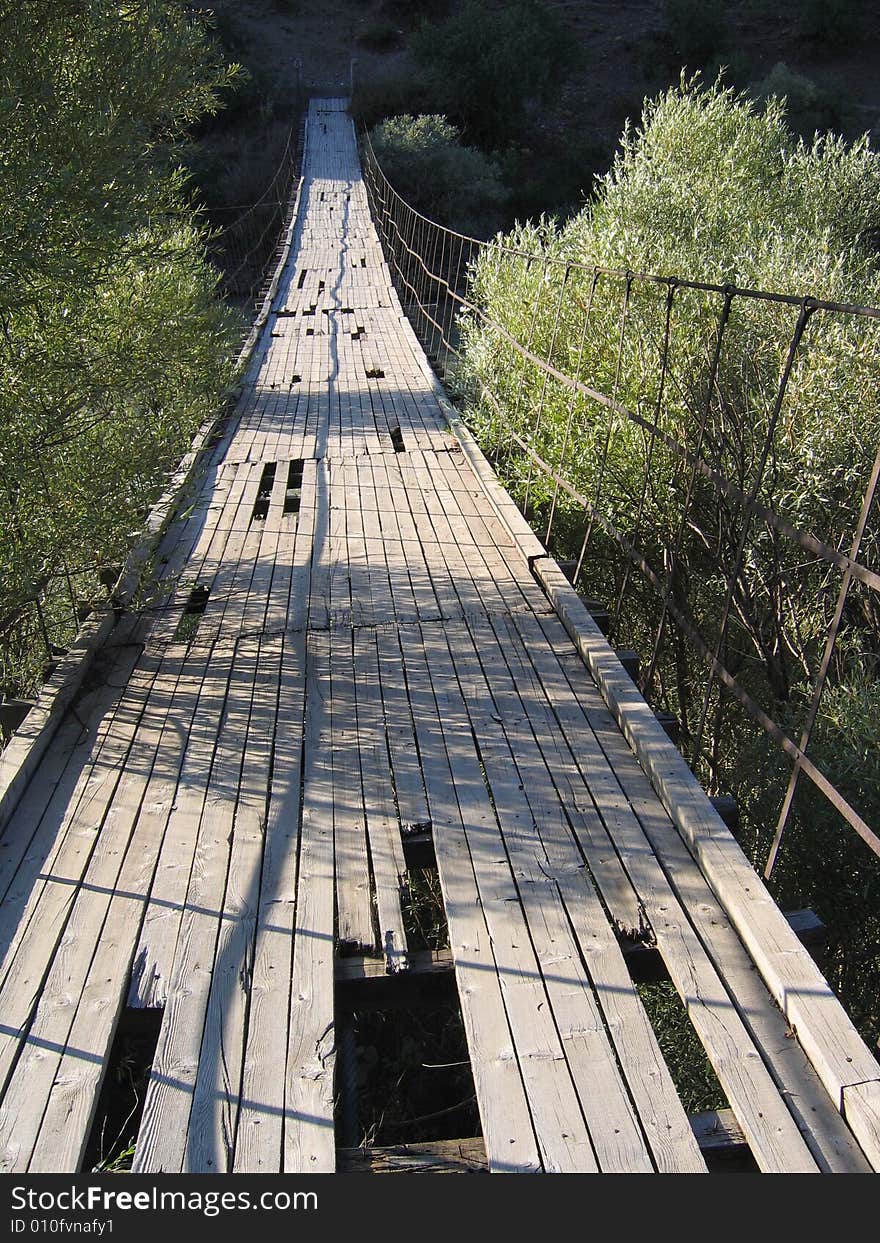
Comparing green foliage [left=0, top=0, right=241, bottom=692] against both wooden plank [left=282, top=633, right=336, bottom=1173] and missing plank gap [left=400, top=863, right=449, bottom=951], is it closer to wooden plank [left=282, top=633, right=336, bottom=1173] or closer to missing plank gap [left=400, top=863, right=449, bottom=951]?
wooden plank [left=282, top=633, right=336, bottom=1173]

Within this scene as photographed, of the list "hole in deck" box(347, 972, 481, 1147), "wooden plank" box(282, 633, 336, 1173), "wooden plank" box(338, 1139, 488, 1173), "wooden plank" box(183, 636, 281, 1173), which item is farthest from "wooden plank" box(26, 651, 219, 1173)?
"hole in deck" box(347, 972, 481, 1147)

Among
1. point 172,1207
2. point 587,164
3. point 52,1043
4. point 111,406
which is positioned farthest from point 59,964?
point 587,164

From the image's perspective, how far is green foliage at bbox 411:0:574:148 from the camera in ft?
89.0

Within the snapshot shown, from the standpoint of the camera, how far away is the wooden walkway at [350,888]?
1607 mm

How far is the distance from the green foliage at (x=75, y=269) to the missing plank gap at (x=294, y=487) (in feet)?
2.15

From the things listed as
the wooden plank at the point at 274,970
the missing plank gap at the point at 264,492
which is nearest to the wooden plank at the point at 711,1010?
the wooden plank at the point at 274,970

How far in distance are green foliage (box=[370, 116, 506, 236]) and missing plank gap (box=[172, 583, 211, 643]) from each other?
19.1 metres

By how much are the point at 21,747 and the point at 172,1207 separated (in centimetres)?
148

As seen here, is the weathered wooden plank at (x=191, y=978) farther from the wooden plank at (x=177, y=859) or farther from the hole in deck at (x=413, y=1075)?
the hole in deck at (x=413, y=1075)

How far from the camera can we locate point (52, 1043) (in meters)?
1.75

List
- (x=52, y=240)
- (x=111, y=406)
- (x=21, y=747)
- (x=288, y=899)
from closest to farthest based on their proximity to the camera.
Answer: (x=288, y=899), (x=21, y=747), (x=52, y=240), (x=111, y=406)

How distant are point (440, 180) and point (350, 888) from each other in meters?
22.2

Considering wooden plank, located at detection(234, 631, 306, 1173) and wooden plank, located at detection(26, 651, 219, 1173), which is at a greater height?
wooden plank, located at detection(234, 631, 306, 1173)

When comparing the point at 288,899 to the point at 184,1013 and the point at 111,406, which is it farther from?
the point at 111,406
